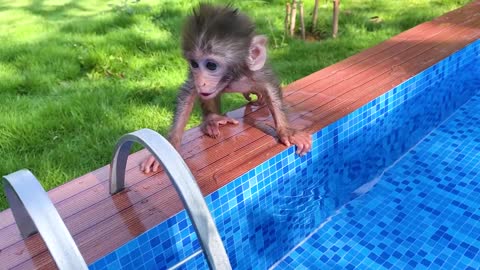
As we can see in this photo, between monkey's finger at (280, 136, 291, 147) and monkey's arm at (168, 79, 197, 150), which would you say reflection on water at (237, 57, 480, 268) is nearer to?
monkey's finger at (280, 136, 291, 147)

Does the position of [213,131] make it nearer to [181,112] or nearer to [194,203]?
[181,112]

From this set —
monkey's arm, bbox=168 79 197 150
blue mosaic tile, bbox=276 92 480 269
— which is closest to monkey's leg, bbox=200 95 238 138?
monkey's arm, bbox=168 79 197 150

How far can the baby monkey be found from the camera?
2.24m

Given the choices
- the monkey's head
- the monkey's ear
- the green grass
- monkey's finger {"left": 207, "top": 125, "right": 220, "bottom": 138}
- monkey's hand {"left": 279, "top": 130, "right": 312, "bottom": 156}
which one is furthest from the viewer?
the green grass

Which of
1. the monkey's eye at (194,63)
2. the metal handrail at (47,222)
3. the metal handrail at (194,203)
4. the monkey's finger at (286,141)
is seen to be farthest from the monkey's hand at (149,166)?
the metal handrail at (47,222)

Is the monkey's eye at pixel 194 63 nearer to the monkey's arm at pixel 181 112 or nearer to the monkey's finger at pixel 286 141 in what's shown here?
the monkey's arm at pixel 181 112

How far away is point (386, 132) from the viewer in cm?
332

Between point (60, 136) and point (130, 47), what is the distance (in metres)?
1.72

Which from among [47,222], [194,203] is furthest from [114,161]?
[47,222]

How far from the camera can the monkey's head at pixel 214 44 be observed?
7.32ft

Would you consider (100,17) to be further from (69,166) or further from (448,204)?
(448,204)

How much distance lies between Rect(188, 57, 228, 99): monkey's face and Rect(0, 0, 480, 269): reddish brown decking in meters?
0.36

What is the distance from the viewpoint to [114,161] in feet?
6.15

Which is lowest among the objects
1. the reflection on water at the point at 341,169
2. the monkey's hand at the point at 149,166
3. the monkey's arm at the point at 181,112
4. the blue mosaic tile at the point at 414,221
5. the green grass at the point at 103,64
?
the blue mosaic tile at the point at 414,221
